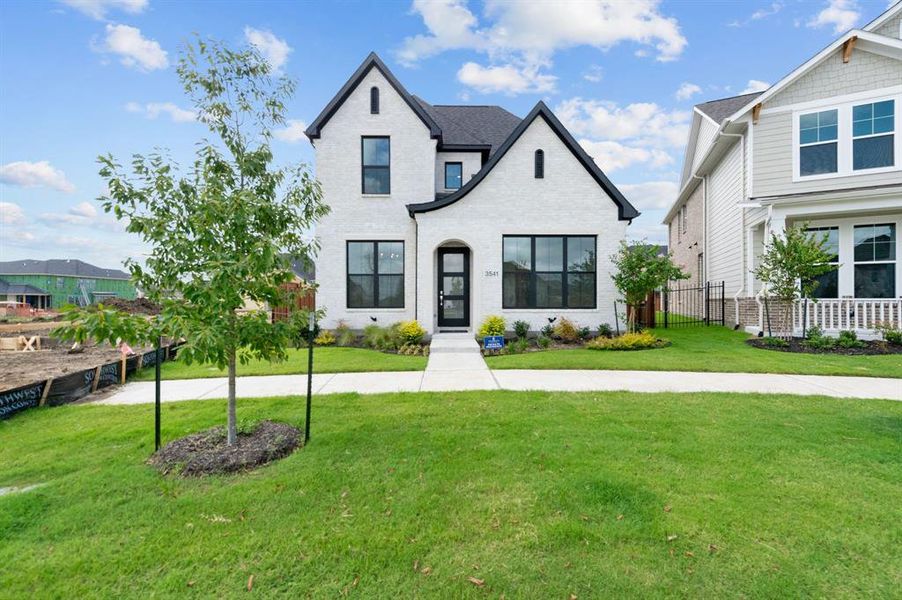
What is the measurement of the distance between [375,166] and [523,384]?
880 cm

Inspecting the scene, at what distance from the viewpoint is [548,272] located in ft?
39.1

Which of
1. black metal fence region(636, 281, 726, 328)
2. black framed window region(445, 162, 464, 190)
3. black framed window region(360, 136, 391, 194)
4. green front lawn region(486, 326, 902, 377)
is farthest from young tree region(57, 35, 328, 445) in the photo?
black metal fence region(636, 281, 726, 328)

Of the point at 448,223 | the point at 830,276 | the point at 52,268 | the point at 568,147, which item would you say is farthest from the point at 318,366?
the point at 52,268

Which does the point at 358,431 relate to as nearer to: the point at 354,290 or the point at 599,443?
the point at 599,443

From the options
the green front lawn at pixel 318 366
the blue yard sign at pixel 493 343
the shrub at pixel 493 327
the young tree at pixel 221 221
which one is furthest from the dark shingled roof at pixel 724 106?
the young tree at pixel 221 221

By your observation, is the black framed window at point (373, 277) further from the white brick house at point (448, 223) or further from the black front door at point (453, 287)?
the black front door at point (453, 287)

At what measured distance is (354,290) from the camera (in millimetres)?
12438

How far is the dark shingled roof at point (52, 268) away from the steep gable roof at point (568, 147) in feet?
213

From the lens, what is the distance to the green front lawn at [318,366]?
7875mm

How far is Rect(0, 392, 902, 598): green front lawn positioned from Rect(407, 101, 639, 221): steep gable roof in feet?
26.3

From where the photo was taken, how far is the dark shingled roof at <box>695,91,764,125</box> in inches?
617

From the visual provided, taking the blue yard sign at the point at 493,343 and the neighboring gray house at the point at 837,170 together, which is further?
the neighboring gray house at the point at 837,170

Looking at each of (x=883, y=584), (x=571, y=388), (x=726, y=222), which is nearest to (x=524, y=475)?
(x=883, y=584)

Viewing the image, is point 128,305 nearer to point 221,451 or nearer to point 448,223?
point 448,223
